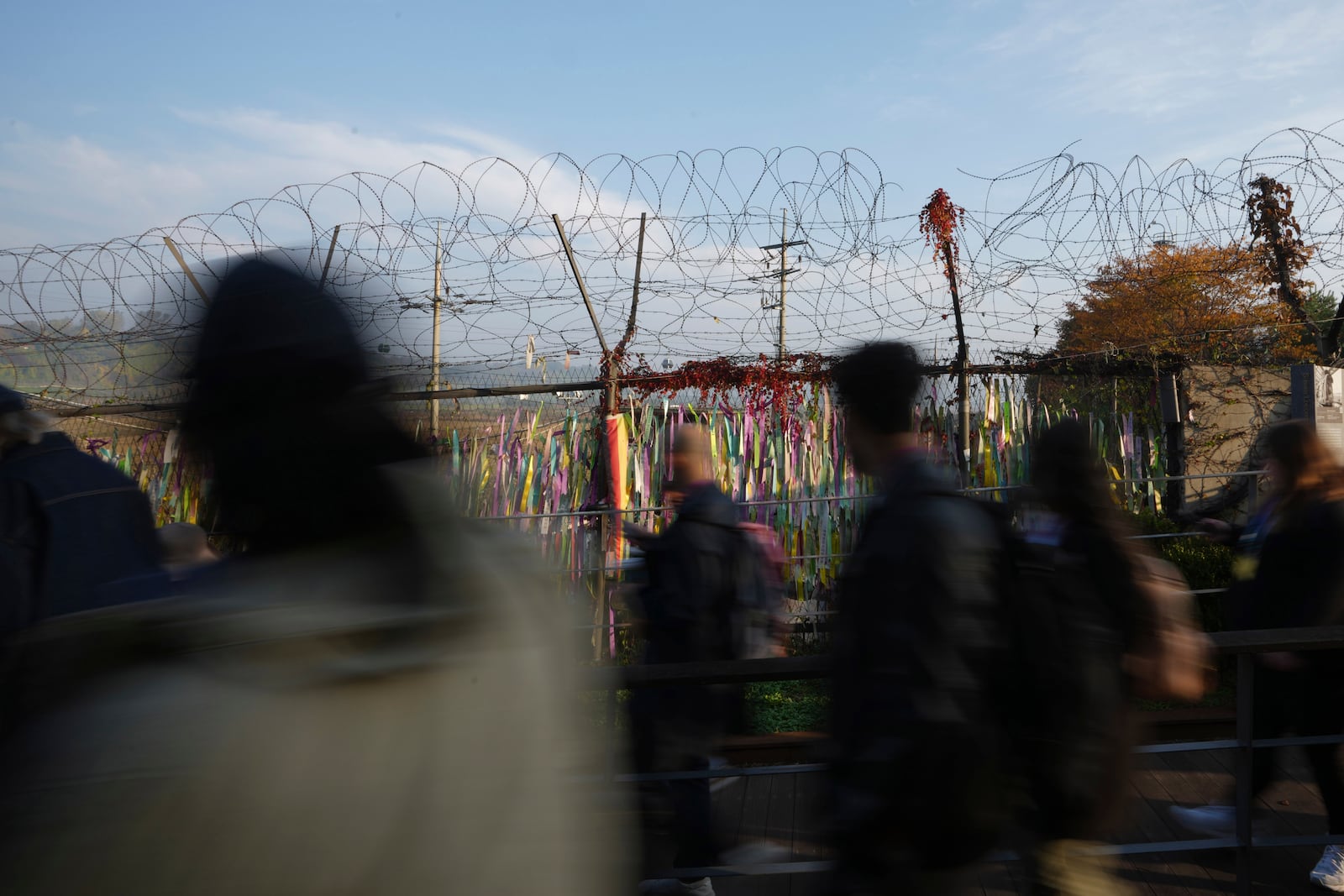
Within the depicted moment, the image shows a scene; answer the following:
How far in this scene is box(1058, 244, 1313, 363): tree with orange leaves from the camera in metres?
7.35

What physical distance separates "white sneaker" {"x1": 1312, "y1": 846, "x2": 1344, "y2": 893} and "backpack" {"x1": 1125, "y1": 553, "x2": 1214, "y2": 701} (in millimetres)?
1294

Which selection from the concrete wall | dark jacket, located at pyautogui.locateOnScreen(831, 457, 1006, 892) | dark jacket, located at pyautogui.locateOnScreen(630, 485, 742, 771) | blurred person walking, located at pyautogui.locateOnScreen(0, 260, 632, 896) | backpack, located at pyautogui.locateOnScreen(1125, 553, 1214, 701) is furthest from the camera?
the concrete wall

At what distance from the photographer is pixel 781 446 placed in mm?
7355

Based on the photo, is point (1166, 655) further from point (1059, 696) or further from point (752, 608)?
point (752, 608)

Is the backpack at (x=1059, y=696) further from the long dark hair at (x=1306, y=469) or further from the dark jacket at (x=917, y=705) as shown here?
the long dark hair at (x=1306, y=469)

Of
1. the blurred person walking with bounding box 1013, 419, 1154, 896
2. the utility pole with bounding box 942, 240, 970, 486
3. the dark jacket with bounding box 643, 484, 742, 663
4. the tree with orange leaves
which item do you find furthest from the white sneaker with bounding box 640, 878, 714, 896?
the tree with orange leaves

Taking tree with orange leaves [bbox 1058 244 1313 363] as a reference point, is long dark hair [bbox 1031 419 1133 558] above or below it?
below

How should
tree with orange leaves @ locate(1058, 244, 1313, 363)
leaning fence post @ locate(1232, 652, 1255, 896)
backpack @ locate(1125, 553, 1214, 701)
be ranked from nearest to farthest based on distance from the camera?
1. backpack @ locate(1125, 553, 1214, 701)
2. leaning fence post @ locate(1232, 652, 1255, 896)
3. tree with orange leaves @ locate(1058, 244, 1313, 363)

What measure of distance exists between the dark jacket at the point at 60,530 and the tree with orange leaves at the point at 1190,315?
631 cm

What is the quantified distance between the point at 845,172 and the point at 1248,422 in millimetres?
3998

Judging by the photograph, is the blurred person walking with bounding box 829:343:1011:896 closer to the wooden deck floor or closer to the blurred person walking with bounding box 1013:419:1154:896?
the blurred person walking with bounding box 1013:419:1154:896

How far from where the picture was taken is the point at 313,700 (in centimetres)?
71

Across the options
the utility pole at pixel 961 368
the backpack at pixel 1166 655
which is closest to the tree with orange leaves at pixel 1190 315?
the utility pole at pixel 961 368

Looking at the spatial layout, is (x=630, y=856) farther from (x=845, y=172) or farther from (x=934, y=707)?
(x=845, y=172)
